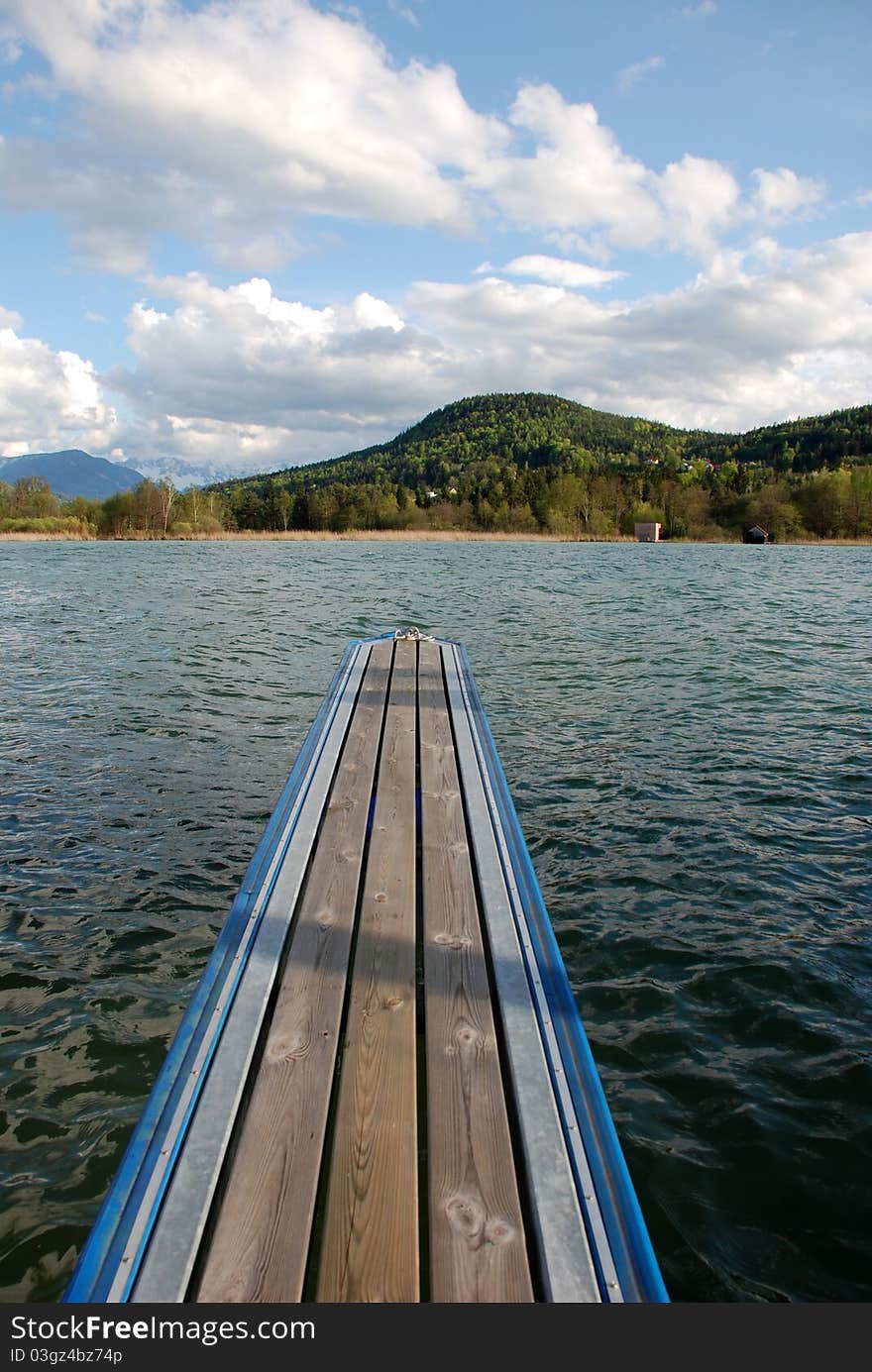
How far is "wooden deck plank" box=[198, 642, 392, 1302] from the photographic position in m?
1.97

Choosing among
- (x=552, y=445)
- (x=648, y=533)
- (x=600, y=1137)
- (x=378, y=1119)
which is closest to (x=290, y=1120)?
(x=378, y=1119)

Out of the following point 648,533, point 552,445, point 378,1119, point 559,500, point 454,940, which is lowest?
point 378,1119

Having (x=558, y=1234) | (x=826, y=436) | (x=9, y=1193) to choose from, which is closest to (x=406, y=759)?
(x=9, y=1193)

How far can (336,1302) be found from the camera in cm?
191

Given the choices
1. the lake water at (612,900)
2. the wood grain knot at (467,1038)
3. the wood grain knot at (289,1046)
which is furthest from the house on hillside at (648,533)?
the wood grain knot at (289,1046)

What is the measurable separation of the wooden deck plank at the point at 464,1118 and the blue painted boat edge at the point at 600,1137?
24cm

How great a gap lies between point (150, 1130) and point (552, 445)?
162 m

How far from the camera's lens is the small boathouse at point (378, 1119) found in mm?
1983

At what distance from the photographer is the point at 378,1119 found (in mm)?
2453

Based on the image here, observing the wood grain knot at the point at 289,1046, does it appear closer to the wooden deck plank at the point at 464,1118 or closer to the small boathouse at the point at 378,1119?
the small boathouse at the point at 378,1119

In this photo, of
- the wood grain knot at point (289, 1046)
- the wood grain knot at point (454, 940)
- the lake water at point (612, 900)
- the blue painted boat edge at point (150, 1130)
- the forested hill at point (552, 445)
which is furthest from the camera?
the forested hill at point (552, 445)

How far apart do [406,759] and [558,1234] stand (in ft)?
13.3

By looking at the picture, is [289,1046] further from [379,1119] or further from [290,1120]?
[379,1119]

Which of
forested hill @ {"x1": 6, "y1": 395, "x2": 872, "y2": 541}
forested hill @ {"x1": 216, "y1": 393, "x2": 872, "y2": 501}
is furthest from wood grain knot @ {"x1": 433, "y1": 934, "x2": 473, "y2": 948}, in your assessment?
forested hill @ {"x1": 216, "y1": 393, "x2": 872, "y2": 501}
